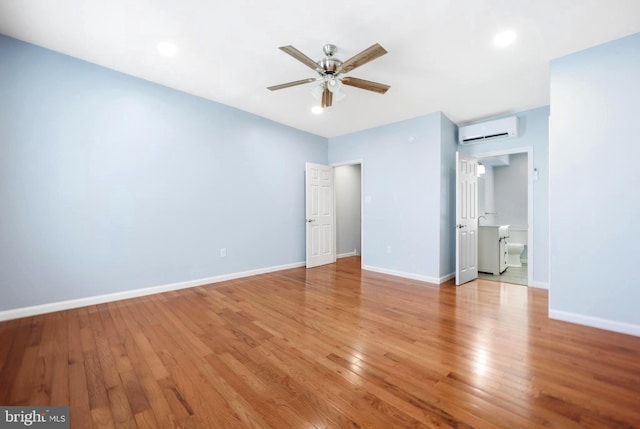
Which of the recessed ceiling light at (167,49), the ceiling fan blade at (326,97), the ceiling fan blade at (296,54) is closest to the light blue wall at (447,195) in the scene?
the ceiling fan blade at (326,97)

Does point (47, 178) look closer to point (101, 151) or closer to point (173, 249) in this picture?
point (101, 151)

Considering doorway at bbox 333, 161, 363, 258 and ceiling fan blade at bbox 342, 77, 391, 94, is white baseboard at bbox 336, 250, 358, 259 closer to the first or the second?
doorway at bbox 333, 161, 363, 258

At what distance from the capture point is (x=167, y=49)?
9.22 feet

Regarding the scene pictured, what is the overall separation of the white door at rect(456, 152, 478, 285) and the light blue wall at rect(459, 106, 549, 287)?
31.9 inches

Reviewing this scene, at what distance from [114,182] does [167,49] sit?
175cm

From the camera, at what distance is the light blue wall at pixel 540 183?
155 inches

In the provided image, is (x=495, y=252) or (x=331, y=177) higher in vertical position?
(x=331, y=177)

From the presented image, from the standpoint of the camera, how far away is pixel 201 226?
410 cm

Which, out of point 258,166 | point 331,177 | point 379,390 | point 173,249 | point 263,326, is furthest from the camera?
point 331,177

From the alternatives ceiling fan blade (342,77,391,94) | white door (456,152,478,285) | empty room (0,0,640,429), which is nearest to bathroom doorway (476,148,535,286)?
white door (456,152,478,285)

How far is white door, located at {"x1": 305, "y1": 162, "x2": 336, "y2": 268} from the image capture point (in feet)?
17.9

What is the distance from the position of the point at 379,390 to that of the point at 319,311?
1404 millimetres

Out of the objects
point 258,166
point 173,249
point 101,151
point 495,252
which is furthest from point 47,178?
point 495,252

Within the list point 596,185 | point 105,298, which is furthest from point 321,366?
point 596,185
